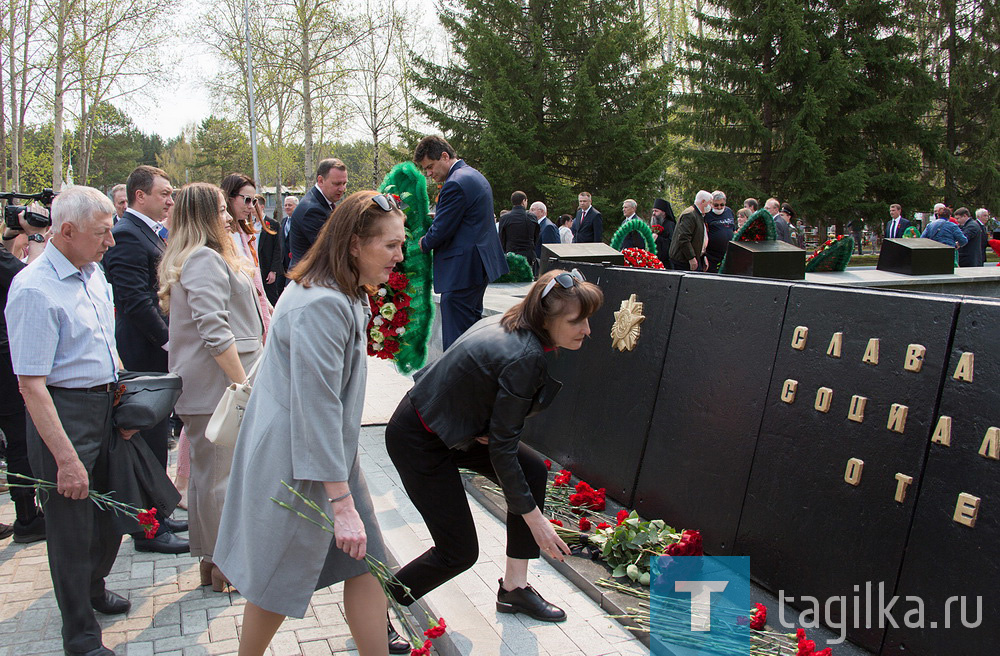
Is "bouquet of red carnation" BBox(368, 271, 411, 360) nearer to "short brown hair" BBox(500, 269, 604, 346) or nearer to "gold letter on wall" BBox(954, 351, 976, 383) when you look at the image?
"short brown hair" BBox(500, 269, 604, 346)

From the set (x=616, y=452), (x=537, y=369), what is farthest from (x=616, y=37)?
(x=537, y=369)

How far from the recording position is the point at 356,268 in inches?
102

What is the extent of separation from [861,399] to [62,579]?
3.41 metres

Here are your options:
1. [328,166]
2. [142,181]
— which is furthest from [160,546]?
[328,166]

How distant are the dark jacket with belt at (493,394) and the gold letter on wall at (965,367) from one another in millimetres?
1441

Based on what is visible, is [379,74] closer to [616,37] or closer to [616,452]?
[616,37]

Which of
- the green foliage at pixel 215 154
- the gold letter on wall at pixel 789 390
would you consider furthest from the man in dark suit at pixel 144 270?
the green foliage at pixel 215 154

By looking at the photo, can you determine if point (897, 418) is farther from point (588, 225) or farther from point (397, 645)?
point (588, 225)

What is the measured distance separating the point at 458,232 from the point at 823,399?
3503 mm

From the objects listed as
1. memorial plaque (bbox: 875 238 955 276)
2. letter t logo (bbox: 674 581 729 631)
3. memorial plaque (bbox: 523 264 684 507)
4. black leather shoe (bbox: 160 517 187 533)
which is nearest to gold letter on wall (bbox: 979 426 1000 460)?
letter t logo (bbox: 674 581 729 631)

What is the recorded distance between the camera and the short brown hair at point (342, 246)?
8.27 feet

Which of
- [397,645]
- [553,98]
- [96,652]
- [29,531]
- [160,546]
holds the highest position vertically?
[553,98]

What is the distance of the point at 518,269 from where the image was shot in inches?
592

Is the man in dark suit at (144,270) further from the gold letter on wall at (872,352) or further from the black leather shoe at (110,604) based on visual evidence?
the gold letter on wall at (872,352)
